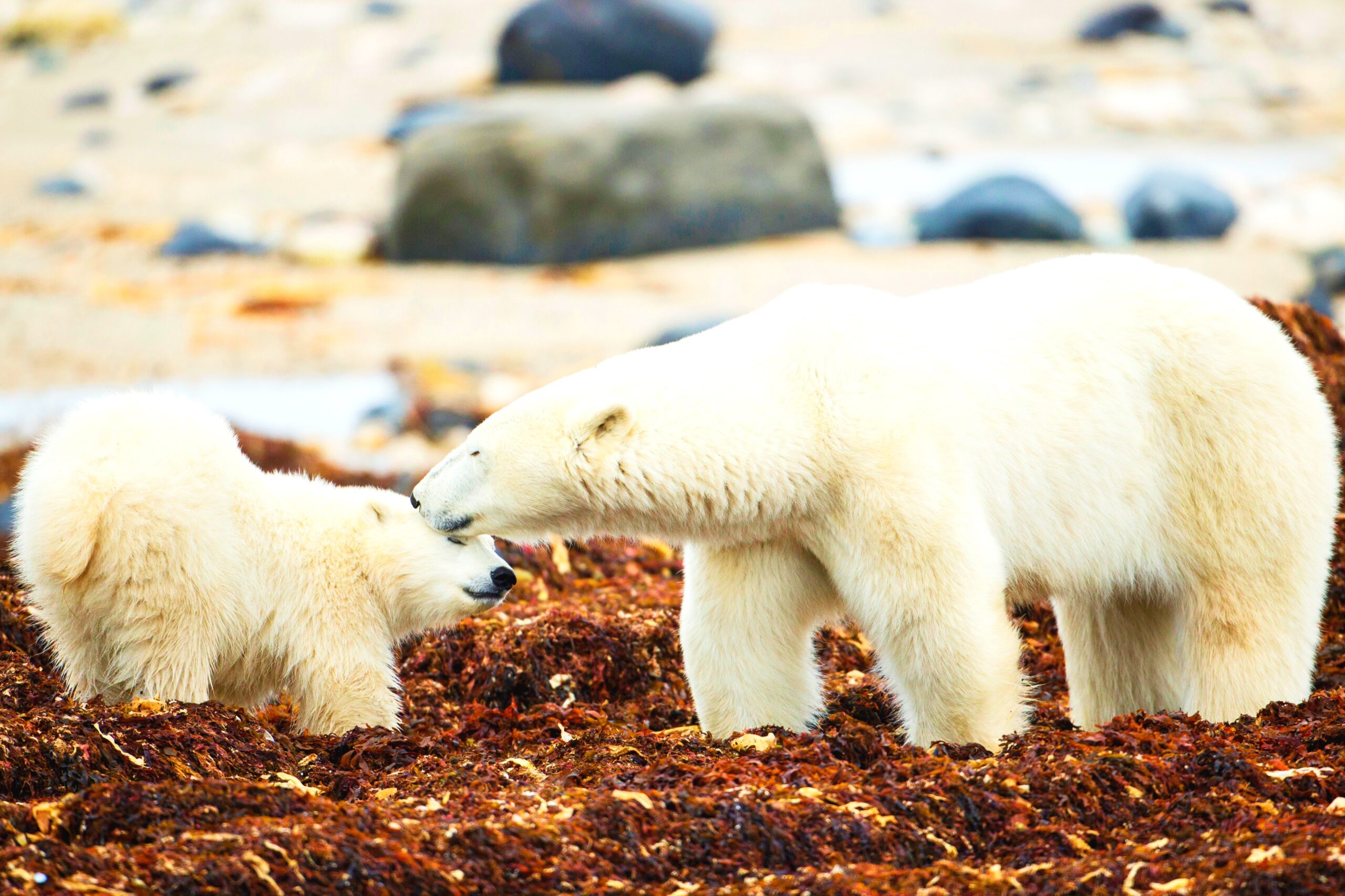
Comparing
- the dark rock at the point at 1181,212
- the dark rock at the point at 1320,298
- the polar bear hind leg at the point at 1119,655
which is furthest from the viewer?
the dark rock at the point at 1181,212

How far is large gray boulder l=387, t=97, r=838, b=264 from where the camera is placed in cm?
1370

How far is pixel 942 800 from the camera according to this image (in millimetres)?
2629

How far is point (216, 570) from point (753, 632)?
55.0 inches

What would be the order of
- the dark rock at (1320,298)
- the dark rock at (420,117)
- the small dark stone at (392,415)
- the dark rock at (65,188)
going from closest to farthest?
the small dark stone at (392,415)
the dark rock at (1320,298)
the dark rock at (65,188)
the dark rock at (420,117)

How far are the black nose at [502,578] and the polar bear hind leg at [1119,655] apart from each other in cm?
151

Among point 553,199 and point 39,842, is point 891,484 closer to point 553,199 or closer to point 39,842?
point 39,842

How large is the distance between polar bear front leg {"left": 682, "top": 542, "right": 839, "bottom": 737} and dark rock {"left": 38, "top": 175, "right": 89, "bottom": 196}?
49.4 ft

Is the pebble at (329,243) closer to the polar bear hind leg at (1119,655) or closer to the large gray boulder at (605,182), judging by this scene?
the large gray boulder at (605,182)

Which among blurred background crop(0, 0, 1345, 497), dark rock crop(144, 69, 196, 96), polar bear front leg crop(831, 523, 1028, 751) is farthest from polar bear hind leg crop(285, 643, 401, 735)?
dark rock crop(144, 69, 196, 96)

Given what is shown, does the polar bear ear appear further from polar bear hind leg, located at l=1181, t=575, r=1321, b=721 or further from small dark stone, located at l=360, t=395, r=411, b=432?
small dark stone, located at l=360, t=395, r=411, b=432

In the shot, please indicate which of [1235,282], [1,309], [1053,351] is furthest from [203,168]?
[1053,351]

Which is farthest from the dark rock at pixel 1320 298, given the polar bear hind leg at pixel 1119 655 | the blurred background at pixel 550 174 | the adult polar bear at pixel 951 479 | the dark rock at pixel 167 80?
the dark rock at pixel 167 80

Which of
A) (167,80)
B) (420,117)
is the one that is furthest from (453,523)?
(167,80)

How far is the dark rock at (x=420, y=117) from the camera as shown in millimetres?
17328
